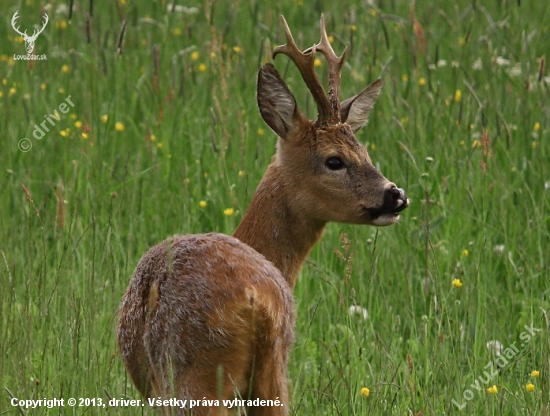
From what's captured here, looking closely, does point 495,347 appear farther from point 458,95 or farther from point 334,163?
point 458,95

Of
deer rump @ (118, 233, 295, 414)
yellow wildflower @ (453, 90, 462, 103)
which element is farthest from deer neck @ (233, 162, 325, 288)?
yellow wildflower @ (453, 90, 462, 103)

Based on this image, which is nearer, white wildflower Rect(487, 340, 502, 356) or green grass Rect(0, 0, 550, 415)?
green grass Rect(0, 0, 550, 415)

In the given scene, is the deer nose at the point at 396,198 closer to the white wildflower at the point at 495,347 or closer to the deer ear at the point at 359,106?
the deer ear at the point at 359,106

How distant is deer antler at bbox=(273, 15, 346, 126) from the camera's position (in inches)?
196

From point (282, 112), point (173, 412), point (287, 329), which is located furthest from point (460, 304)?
point (173, 412)

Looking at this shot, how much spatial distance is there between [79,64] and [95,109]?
1.07 m

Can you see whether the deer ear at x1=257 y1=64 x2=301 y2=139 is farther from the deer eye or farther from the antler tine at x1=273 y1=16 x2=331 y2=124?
the deer eye

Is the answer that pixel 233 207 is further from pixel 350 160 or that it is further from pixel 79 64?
pixel 79 64

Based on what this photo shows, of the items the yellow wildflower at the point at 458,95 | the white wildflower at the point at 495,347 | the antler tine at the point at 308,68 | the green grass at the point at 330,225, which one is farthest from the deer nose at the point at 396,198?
the yellow wildflower at the point at 458,95

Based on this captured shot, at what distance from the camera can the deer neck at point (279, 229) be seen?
4.86 metres

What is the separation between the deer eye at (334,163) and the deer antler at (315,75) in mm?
168

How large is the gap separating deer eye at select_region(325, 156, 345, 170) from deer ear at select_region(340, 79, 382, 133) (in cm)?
37

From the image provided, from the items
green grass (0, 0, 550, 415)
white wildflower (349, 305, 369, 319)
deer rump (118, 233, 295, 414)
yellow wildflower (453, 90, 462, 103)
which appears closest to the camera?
deer rump (118, 233, 295, 414)

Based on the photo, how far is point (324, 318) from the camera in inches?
216
